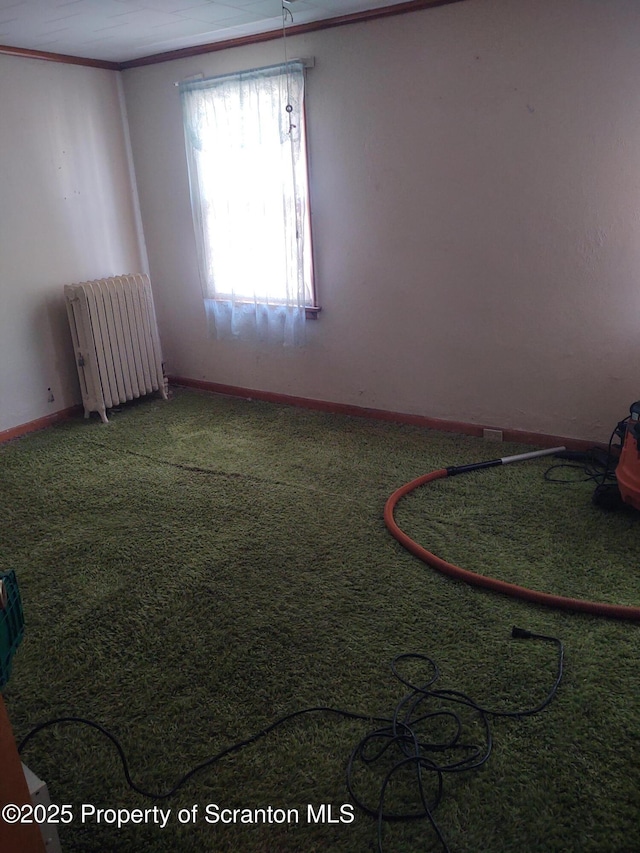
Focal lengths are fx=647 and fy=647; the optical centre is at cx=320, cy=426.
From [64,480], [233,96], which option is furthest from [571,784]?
[233,96]

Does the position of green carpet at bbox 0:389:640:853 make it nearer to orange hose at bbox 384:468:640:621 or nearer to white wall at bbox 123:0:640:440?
orange hose at bbox 384:468:640:621

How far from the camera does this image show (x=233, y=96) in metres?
3.78

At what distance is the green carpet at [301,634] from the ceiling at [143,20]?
7.08ft

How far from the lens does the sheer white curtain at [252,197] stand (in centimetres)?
368

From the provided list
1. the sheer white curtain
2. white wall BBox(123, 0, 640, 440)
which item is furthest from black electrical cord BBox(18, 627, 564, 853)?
the sheer white curtain

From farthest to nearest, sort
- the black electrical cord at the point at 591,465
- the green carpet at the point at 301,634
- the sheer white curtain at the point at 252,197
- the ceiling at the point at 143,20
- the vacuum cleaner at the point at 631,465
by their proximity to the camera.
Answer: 1. the sheer white curtain at the point at 252,197
2. the black electrical cord at the point at 591,465
3. the ceiling at the point at 143,20
4. the vacuum cleaner at the point at 631,465
5. the green carpet at the point at 301,634

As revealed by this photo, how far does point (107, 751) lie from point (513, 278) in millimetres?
2753

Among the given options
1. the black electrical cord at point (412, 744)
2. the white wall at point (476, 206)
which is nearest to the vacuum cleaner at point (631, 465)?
the white wall at point (476, 206)

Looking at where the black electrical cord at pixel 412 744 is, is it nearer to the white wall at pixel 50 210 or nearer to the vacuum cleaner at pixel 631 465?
the vacuum cleaner at pixel 631 465

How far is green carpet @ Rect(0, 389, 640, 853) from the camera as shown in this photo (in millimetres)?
1535

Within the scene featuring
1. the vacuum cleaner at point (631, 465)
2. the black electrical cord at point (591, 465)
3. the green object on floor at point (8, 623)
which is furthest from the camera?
the black electrical cord at point (591, 465)

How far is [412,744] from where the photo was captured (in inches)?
66.7

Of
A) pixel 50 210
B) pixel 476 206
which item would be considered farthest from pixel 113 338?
pixel 476 206

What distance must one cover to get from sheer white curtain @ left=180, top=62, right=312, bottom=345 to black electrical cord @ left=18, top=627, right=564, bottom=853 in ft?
8.66
